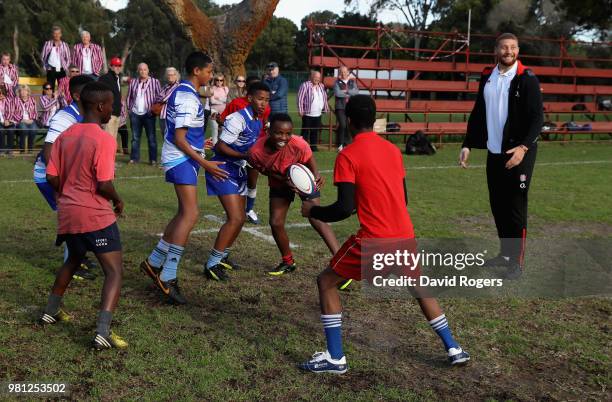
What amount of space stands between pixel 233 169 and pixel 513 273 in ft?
9.40

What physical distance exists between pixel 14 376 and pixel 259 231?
4398 millimetres

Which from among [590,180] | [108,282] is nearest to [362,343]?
[108,282]

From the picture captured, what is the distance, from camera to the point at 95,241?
450 cm

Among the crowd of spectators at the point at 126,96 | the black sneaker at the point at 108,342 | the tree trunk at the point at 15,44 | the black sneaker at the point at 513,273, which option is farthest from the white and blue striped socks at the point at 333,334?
the tree trunk at the point at 15,44

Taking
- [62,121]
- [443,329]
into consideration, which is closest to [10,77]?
[62,121]

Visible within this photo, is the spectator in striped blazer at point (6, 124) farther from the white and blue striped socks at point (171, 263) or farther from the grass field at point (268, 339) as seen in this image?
the white and blue striped socks at point (171, 263)

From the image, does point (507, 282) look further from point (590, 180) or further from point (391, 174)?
point (590, 180)

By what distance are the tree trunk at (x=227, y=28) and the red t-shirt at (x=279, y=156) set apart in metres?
13.0

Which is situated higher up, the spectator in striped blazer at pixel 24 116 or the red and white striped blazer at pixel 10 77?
the red and white striped blazer at pixel 10 77

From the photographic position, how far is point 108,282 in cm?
456

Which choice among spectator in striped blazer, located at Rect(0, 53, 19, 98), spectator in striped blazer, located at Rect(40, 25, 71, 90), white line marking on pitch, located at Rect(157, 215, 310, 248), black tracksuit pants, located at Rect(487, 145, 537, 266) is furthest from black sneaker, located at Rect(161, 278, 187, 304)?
spectator in striped blazer, located at Rect(0, 53, 19, 98)

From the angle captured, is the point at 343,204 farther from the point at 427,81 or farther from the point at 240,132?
the point at 427,81

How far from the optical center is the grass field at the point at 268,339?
13.1 feet

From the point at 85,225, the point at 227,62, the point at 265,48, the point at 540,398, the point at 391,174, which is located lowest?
the point at 540,398
